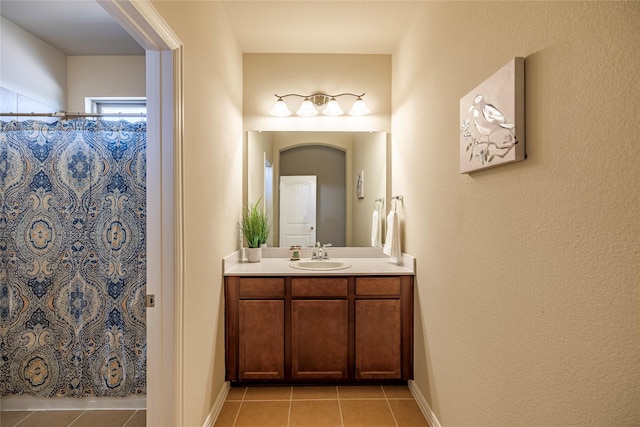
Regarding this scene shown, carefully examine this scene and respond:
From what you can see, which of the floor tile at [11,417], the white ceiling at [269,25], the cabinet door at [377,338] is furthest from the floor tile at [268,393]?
the white ceiling at [269,25]

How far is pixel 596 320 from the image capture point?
0.74 m

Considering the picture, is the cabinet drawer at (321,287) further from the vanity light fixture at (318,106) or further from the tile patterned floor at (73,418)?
the vanity light fixture at (318,106)

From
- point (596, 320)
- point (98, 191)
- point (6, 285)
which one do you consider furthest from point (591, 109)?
point (6, 285)

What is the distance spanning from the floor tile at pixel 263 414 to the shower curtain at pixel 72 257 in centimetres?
70

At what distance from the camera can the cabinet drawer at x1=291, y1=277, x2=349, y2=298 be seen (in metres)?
2.17

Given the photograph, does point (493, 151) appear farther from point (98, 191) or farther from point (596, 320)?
point (98, 191)

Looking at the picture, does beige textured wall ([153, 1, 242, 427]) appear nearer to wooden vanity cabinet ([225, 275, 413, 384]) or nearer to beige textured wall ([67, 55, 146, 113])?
wooden vanity cabinet ([225, 275, 413, 384])

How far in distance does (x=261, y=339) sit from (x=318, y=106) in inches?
77.1

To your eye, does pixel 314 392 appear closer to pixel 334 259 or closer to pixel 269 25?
pixel 334 259

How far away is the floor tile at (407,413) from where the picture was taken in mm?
1854

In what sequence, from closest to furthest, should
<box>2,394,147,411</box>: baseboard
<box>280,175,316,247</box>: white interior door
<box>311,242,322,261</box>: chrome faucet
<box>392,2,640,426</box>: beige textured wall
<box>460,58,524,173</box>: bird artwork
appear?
<box>392,2,640,426</box>: beige textured wall, <box>460,58,524,173</box>: bird artwork, <box>2,394,147,411</box>: baseboard, <box>311,242,322,261</box>: chrome faucet, <box>280,175,316,247</box>: white interior door

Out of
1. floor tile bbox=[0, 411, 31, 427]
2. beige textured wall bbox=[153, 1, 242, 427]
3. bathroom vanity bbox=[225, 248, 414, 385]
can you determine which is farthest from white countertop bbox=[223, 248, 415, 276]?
floor tile bbox=[0, 411, 31, 427]

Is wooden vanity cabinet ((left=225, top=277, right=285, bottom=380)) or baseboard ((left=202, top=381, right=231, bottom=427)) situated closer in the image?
baseboard ((left=202, top=381, right=231, bottom=427))

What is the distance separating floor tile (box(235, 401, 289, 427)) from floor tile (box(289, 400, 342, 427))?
0.06m
